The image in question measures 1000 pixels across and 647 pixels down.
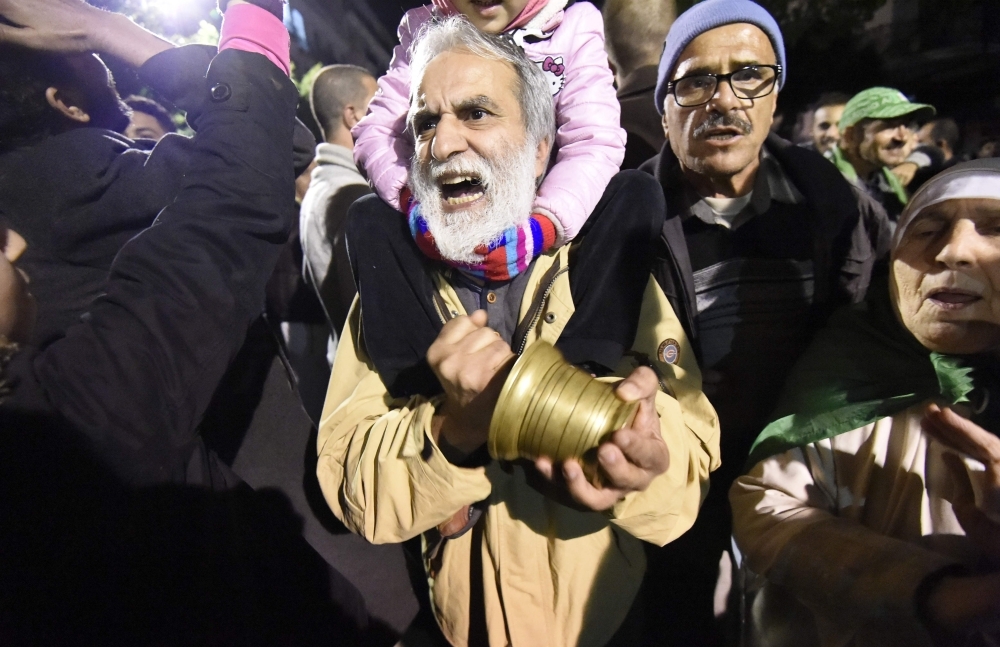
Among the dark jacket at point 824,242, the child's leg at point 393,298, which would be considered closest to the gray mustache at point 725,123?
the dark jacket at point 824,242

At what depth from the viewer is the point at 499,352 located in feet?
2.46

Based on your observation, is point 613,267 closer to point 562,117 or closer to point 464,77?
point 562,117

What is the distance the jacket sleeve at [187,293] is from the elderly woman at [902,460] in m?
1.08

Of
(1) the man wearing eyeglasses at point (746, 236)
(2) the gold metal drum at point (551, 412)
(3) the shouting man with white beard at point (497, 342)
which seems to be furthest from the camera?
(1) the man wearing eyeglasses at point (746, 236)

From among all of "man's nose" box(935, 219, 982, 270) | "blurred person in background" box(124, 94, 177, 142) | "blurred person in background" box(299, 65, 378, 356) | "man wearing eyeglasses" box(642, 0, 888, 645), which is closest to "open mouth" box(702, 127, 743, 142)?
"man wearing eyeglasses" box(642, 0, 888, 645)

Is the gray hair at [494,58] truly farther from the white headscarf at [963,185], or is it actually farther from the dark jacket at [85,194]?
the white headscarf at [963,185]

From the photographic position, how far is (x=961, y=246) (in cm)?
78

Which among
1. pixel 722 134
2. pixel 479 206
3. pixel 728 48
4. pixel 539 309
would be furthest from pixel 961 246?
pixel 479 206

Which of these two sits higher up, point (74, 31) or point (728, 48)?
point (728, 48)

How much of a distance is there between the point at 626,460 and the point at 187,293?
0.79m

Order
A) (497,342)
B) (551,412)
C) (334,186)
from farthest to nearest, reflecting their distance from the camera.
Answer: (334,186)
(497,342)
(551,412)

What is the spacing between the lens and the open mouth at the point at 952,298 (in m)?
0.79

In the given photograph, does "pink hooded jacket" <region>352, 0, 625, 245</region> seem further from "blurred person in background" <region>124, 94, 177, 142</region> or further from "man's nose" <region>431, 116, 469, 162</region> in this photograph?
"blurred person in background" <region>124, 94, 177, 142</region>

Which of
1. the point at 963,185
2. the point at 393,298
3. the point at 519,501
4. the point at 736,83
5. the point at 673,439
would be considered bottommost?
the point at 519,501
